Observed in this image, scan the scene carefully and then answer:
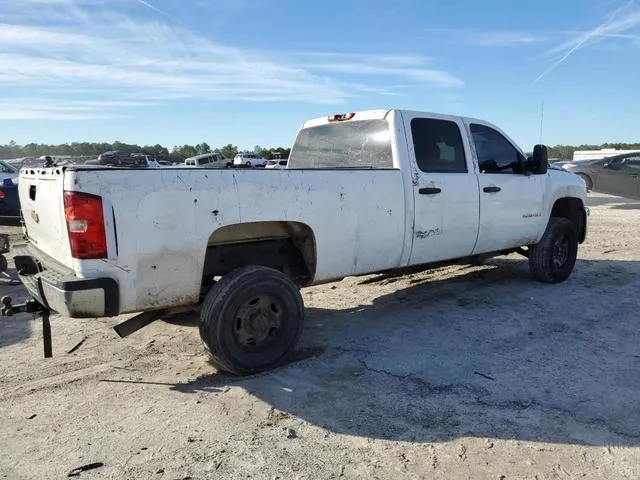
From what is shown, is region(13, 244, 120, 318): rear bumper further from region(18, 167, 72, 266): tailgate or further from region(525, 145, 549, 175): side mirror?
region(525, 145, 549, 175): side mirror

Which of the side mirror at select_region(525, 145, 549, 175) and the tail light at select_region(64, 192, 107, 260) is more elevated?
the side mirror at select_region(525, 145, 549, 175)

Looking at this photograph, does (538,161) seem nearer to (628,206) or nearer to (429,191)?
(429,191)

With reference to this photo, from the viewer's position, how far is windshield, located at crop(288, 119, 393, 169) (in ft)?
17.3

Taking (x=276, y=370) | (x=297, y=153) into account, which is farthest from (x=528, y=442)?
(x=297, y=153)

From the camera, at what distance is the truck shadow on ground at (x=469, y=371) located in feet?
11.1

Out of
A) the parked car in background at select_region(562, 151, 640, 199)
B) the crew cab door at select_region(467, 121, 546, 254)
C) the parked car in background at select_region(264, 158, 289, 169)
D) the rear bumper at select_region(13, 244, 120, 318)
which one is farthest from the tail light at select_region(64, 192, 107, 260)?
the parked car in background at select_region(562, 151, 640, 199)

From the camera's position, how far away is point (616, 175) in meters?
16.7

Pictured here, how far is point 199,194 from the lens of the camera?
3.74 metres

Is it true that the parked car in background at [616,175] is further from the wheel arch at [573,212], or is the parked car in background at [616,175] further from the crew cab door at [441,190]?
the crew cab door at [441,190]

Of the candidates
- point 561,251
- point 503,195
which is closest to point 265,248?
point 503,195

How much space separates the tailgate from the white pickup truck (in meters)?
0.02

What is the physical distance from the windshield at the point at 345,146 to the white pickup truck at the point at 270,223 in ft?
0.05

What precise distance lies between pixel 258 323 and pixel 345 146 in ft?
7.72

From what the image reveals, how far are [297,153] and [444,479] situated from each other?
4337mm
